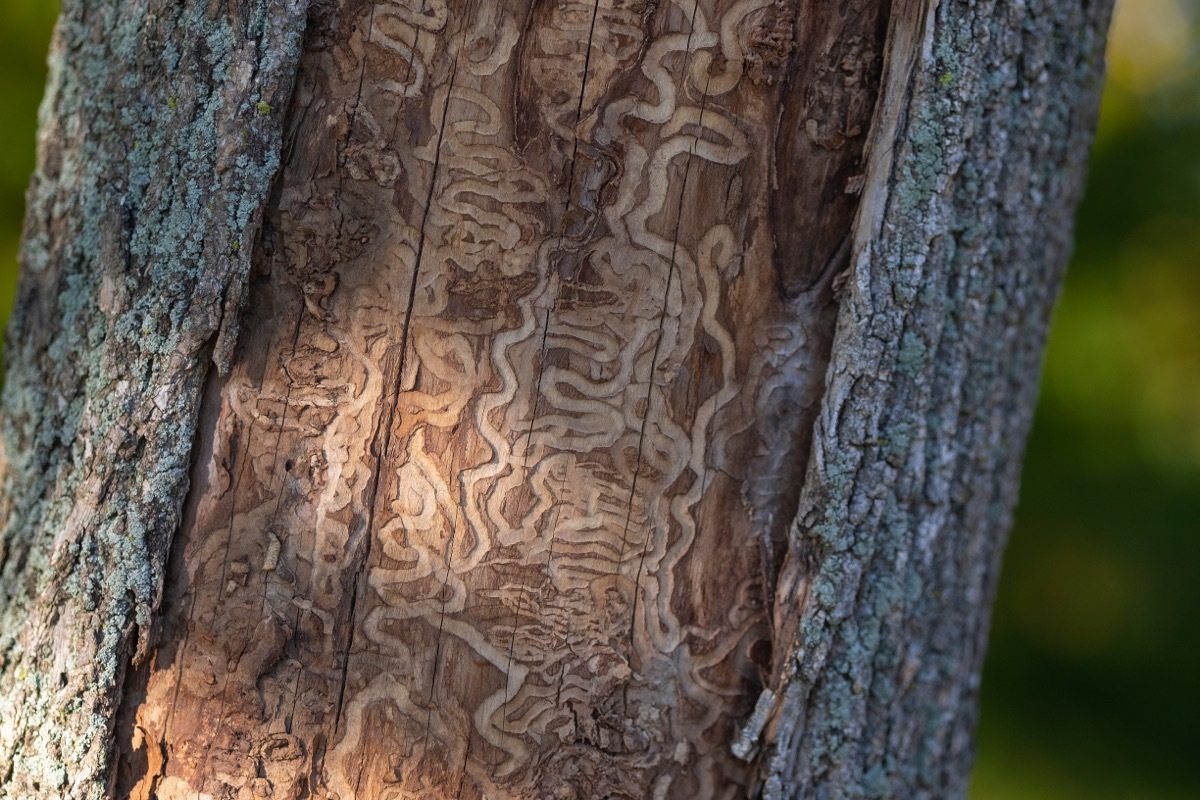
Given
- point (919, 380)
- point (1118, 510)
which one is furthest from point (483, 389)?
point (1118, 510)

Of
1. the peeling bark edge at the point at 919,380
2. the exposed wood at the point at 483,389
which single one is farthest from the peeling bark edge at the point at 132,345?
the peeling bark edge at the point at 919,380

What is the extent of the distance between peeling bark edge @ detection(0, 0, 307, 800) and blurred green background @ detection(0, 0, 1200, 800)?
289 cm

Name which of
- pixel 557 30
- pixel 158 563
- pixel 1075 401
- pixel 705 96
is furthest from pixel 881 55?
pixel 1075 401

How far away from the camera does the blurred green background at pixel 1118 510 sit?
9.98 ft

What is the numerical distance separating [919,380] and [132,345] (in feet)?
3.12

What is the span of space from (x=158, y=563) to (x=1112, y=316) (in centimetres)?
315

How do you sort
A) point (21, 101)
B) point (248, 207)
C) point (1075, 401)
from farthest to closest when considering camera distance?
point (1075, 401) < point (21, 101) < point (248, 207)

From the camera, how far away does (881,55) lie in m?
1.10

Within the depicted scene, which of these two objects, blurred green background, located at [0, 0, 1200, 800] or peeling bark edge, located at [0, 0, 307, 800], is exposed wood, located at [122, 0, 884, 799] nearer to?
peeling bark edge, located at [0, 0, 307, 800]

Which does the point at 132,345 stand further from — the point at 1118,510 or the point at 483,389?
the point at 1118,510

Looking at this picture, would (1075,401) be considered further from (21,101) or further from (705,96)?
(21,101)

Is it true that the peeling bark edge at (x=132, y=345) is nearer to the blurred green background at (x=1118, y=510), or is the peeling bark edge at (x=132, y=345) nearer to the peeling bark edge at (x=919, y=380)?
the peeling bark edge at (x=919, y=380)

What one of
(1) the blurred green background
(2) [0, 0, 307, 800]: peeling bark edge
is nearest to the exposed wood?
(2) [0, 0, 307, 800]: peeling bark edge

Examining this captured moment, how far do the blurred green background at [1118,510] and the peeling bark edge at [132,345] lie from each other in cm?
289
